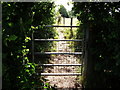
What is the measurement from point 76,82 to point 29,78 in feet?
4.37

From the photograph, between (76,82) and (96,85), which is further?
(76,82)

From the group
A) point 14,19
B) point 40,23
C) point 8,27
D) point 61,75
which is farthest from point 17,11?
point 61,75

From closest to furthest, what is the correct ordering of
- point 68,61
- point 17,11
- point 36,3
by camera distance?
point 17,11, point 36,3, point 68,61

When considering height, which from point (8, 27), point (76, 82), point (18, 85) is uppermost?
point (8, 27)

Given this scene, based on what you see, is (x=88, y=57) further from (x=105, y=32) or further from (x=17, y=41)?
(x=17, y=41)

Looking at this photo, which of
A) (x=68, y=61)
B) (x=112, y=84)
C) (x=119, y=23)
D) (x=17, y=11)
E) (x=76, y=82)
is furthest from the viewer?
(x=68, y=61)

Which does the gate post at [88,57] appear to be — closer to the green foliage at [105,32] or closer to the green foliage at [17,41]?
the green foliage at [105,32]

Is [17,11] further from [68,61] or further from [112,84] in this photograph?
[68,61]

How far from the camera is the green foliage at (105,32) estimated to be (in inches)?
80.9

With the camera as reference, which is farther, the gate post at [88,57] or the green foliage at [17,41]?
the gate post at [88,57]

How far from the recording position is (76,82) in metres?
3.42

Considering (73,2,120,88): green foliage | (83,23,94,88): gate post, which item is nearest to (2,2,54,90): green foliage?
(73,2,120,88): green foliage

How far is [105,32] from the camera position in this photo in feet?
7.85

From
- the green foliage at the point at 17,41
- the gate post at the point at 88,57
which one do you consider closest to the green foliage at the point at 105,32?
the gate post at the point at 88,57
